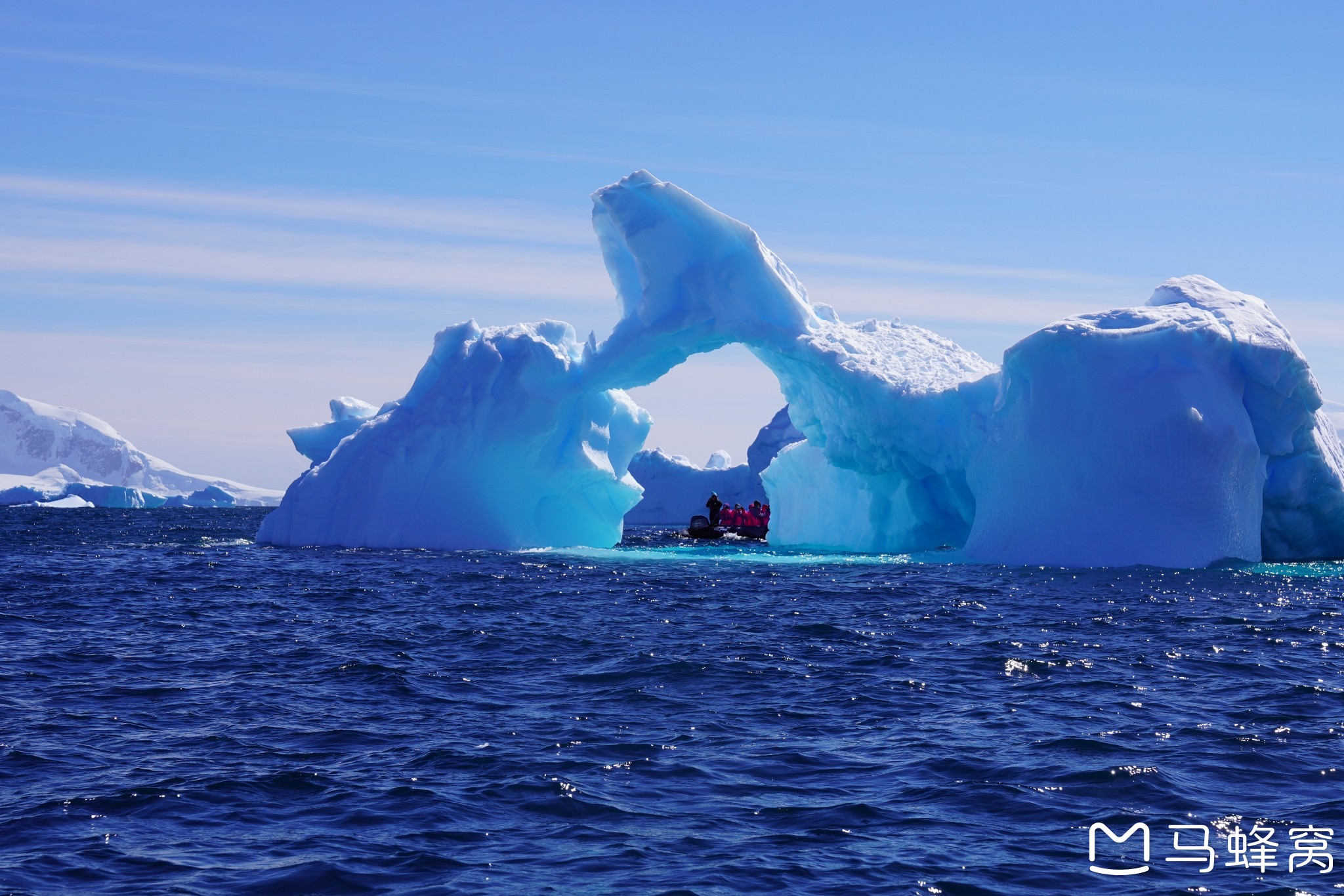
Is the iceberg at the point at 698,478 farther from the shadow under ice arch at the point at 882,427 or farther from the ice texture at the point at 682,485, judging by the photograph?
the shadow under ice arch at the point at 882,427

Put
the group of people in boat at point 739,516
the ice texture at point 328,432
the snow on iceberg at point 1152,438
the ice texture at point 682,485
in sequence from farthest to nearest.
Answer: the ice texture at point 682,485
the group of people in boat at point 739,516
the ice texture at point 328,432
the snow on iceberg at point 1152,438

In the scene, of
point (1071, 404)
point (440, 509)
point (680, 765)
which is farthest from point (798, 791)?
point (440, 509)

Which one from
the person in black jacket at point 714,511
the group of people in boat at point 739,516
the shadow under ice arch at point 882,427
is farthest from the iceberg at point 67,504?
the shadow under ice arch at point 882,427

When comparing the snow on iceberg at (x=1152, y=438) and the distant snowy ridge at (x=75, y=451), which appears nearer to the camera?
the snow on iceberg at (x=1152, y=438)

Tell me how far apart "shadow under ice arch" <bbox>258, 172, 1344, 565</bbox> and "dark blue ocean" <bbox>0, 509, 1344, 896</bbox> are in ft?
13.4

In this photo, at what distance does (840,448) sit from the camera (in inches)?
1065

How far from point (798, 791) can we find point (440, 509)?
19.3 meters

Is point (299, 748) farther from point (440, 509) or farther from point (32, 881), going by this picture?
point (440, 509)

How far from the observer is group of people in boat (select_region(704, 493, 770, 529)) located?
4003 cm

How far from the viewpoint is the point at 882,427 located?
24812 mm

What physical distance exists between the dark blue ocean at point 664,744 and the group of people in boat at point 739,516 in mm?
22949

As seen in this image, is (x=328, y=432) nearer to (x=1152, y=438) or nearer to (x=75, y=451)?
(x=1152, y=438)

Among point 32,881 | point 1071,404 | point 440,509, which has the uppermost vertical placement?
point 1071,404

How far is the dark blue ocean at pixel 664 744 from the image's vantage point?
6.27 meters
